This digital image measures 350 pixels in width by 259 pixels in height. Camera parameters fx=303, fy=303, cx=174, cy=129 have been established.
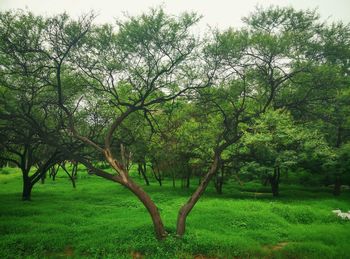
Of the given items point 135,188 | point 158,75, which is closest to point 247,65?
point 158,75

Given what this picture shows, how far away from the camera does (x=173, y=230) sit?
16.7 metres

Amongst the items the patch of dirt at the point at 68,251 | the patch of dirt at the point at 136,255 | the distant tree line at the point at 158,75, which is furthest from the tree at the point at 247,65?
the patch of dirt at the point at 68,251

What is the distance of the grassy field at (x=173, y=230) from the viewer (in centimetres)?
1443

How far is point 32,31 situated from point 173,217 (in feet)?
Answer: 46.1

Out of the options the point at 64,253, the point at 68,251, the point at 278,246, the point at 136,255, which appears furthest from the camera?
the point at 278,246

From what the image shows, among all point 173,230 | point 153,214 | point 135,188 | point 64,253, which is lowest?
point 64,253

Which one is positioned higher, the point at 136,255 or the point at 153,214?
the point at 153,214

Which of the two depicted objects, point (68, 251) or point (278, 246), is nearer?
point (68, 251)

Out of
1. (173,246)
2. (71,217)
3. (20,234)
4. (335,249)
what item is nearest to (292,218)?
(335,249)

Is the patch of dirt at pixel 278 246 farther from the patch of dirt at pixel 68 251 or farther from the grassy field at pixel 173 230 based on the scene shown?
the patch of dirt at pixel 68 251

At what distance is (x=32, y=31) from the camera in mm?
15117

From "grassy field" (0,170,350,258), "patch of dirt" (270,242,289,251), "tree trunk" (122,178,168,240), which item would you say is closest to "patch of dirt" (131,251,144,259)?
"grassy field" (0,170,350,258)

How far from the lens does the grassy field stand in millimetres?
14430

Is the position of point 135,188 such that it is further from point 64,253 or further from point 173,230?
point 64,253
